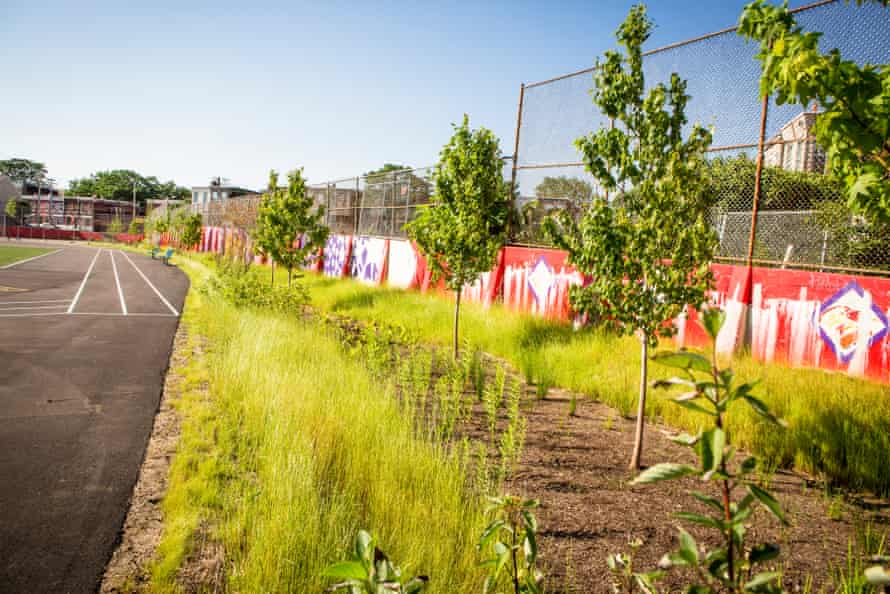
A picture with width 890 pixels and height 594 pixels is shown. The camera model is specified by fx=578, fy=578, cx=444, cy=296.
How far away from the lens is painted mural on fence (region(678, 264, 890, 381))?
20.6 ft

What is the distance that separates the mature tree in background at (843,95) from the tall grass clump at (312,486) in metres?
2.58

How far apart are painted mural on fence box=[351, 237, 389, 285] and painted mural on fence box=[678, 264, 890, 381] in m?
11.9

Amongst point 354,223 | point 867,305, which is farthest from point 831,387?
point 354,223

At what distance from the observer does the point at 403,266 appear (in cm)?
1694

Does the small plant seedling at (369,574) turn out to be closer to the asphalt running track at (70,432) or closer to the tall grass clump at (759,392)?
the tall grass clump at (759,392)

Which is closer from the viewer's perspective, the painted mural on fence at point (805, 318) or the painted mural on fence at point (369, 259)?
the painted mural on fence at point (805, 318)

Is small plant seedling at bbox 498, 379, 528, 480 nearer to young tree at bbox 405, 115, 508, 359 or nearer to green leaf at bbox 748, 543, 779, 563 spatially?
green leaf at bbox 748, 543, 779, 563

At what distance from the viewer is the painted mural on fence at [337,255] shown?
21.5 meters

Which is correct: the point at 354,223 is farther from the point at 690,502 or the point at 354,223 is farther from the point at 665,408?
the point at 690,502

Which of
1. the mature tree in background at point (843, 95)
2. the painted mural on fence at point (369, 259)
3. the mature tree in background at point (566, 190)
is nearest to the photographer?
the mature tree in background at point (843, 95)

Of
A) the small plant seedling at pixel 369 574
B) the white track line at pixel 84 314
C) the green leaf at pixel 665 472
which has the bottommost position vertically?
the white track line at pixel 84 314

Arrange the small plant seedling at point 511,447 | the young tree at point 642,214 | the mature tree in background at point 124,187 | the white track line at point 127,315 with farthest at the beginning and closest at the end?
the mature tree in background at point 124,187 → the white track line at point 127,315 → the young tree at point 642,214 → the small plant seedling at point 511,447

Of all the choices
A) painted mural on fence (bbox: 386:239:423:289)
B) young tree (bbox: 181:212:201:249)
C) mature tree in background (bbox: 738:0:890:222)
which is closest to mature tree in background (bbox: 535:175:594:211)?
painted mural on fence (bbox: 386:239:423:289)

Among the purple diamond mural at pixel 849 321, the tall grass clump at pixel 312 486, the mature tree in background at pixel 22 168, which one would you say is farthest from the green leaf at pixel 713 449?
the mature tree in background at pixel 22 168
